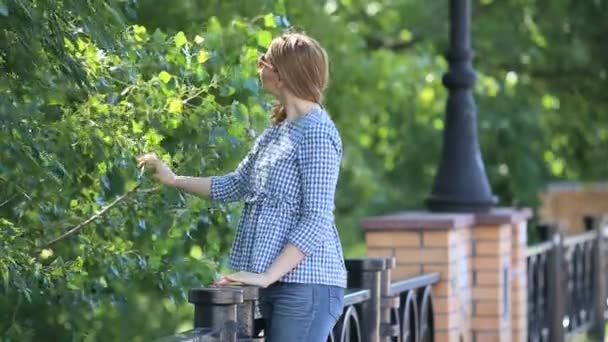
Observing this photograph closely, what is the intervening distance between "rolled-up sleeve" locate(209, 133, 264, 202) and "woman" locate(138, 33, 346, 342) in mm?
180

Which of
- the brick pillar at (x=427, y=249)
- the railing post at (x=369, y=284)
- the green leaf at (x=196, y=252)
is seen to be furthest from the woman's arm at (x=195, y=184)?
the brick pillar at (x=427, y=249)

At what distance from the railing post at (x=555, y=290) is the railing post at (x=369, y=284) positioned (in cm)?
379

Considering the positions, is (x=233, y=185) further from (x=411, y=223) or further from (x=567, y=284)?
(x=567, y=284)

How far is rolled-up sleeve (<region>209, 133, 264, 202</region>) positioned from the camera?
14.0 ft

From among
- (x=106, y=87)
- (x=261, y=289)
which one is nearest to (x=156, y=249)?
(x=106, y=87)

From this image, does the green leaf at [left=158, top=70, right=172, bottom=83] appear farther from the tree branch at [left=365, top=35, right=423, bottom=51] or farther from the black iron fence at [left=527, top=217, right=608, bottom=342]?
the tree branch at [left=365, top=35, right=423, bottom=51]

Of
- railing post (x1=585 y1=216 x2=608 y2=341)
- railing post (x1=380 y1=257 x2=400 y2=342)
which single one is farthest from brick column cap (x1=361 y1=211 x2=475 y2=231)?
railing post (x1=585 y1=216 x2=608 y2=341)

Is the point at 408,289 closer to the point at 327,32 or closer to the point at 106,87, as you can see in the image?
the point at 106,87

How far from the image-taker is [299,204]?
3.98 m

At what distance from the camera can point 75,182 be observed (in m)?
5.05

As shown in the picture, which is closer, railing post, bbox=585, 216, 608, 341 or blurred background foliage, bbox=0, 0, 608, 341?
blurred background foliage, bbox=0, 0, 608, 341

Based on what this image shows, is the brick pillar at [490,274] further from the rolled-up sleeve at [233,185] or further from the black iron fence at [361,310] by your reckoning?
the rolled-up sleeve at [233,185]

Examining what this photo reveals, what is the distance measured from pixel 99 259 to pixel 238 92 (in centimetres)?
76

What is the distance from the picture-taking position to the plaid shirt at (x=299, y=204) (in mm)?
3924
